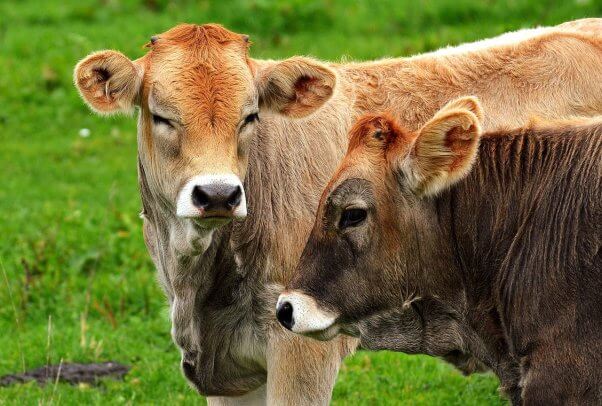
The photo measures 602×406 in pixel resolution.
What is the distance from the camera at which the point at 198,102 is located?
677 cm

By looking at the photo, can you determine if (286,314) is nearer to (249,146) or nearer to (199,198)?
(199,198)

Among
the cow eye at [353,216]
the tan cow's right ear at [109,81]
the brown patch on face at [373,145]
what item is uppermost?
the tan cow's right ear at [109,81]

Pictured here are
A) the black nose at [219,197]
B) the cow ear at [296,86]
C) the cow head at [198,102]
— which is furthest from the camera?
the cow ear at [296,86]

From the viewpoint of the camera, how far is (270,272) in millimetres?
7051

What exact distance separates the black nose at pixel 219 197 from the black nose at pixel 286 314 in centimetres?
56

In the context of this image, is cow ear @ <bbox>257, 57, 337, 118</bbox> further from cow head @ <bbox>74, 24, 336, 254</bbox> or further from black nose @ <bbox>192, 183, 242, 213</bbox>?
black nose @ <bbox>192, 183, 242, 213</bbox>

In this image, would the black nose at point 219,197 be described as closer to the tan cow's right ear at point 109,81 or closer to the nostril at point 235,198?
the nostril at point 235,198

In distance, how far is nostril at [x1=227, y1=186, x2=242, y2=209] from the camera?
6.37 metres

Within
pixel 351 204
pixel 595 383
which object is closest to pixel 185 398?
pixel 351 204

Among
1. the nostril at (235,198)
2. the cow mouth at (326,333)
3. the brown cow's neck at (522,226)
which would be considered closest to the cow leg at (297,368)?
the cow mouth at (326,333)

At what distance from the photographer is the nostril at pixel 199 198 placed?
6387mm

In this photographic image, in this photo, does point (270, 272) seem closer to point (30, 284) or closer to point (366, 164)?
point (366, 164)

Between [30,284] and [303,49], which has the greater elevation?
[303,49]

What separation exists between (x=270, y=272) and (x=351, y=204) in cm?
96
